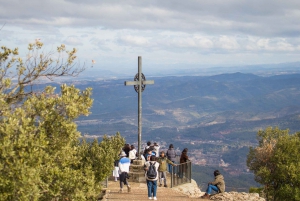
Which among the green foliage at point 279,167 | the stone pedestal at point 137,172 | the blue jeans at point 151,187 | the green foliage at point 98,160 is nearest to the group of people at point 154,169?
the blue jeans at point 151,187

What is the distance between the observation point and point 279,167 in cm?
3095

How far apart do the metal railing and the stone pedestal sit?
1839mm

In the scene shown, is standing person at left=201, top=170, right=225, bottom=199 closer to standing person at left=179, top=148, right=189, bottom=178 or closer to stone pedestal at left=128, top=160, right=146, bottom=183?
standing person at left=179, top=148, right=189, bottom=178

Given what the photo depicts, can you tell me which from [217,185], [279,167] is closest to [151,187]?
[217,185]

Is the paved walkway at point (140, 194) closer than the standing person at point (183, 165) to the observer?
Yes

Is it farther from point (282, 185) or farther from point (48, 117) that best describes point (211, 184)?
point (282, 185)

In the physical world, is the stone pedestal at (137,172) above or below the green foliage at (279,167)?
above

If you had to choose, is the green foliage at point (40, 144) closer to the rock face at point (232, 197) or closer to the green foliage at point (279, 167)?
the rock face at point (232, 197)

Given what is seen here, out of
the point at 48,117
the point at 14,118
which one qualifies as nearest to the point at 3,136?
the point at 14,118

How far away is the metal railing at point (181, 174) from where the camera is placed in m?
21.2

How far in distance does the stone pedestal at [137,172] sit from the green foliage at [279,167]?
1311cm

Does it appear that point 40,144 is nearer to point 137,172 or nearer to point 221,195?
point 221,195

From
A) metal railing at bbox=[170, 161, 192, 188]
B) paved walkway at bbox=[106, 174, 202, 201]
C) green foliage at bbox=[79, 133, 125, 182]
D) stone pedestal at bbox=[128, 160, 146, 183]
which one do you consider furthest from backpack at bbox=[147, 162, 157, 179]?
stone pedestal at bbox=[128, 160, 146, 183]

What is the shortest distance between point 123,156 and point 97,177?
215cm
